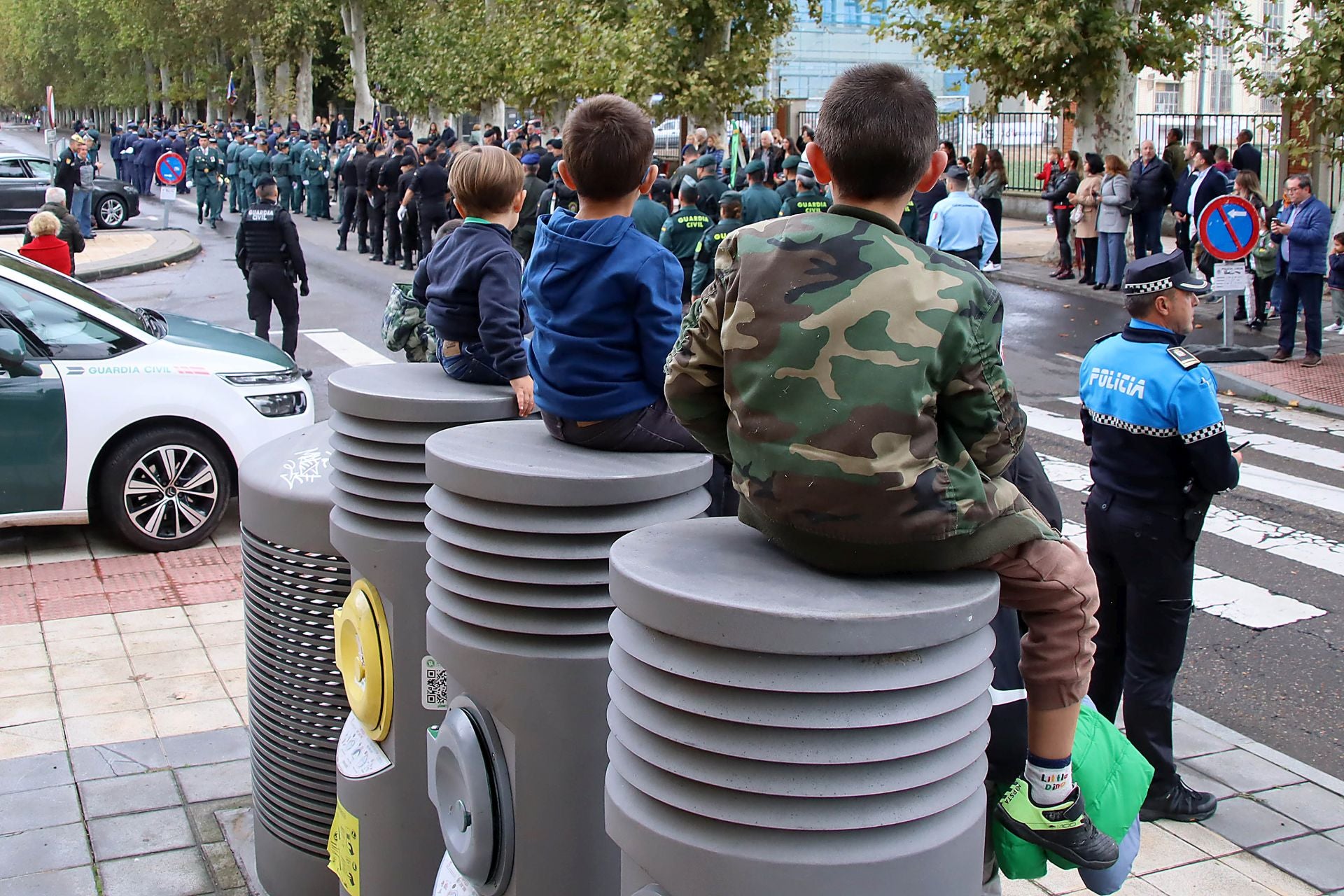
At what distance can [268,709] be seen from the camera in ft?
14.0

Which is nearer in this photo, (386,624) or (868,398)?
(868,398)

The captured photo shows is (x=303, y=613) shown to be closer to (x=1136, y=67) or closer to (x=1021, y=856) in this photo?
(x=1021, y=856)

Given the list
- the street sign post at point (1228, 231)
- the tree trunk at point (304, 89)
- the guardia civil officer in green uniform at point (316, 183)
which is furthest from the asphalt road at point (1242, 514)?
the tree trunk at point (304, 89)

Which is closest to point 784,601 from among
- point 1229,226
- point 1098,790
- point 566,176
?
point 1098,790

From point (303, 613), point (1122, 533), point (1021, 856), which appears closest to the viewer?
point (1021, 856)

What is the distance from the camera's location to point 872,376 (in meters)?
2.37

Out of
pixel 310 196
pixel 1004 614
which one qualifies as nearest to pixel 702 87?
pixel 310 196

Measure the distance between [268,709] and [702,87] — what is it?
22.3 m

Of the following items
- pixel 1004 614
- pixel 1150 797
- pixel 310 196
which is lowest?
pixel 1150 797

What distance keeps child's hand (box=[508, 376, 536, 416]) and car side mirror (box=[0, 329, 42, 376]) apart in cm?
489

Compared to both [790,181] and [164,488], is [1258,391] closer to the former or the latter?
[790,181]

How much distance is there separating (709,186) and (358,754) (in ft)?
46.4

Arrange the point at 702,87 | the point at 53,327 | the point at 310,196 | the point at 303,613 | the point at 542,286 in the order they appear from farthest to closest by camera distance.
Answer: the point at 310,196
the point at 702,87
the point at 53,327
the point at 303,613
the point at 542,286

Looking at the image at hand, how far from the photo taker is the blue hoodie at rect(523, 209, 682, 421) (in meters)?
3.48
